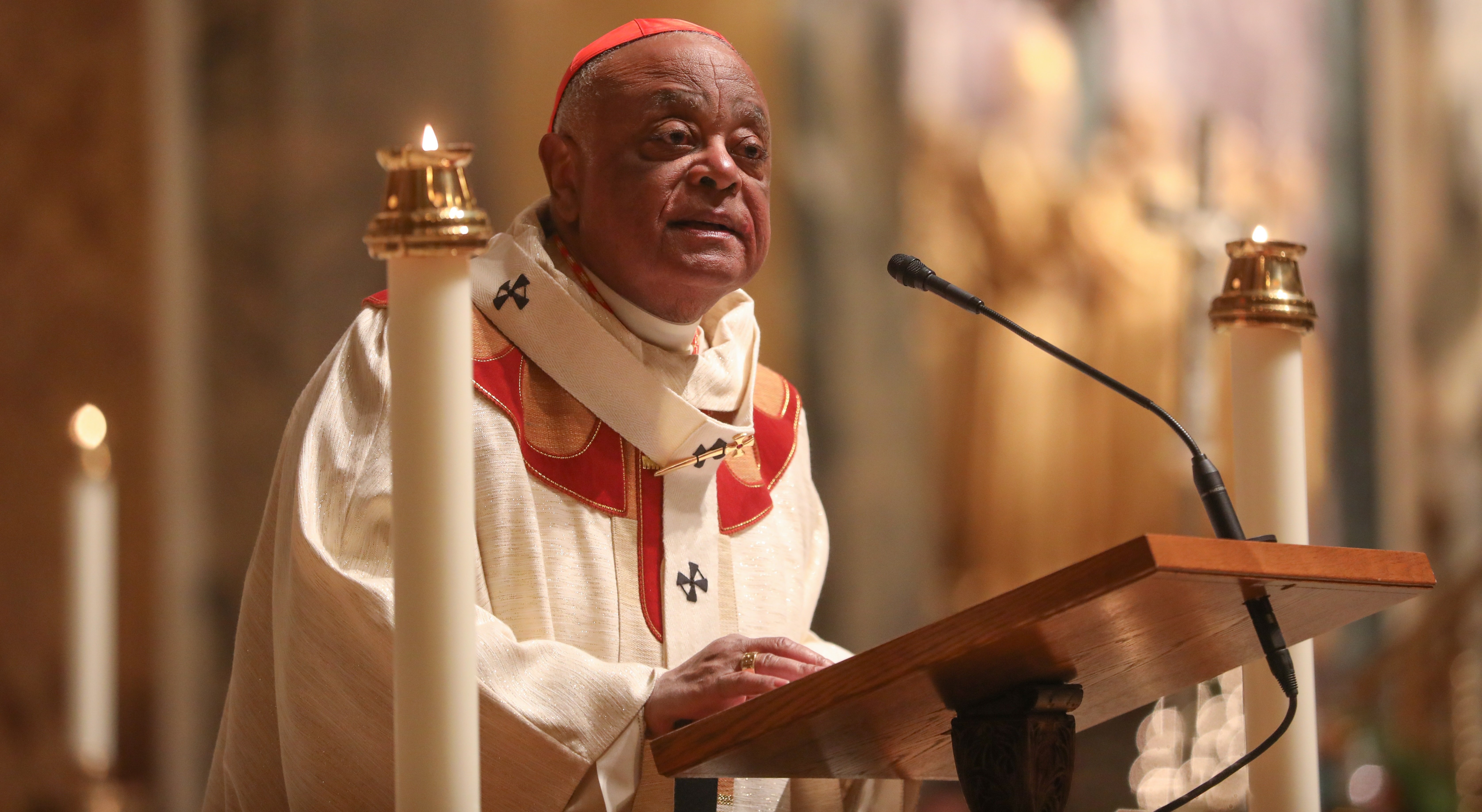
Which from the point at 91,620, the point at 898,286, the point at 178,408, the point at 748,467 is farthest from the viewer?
the point at 898,286

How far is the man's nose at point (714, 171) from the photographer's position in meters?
2.61

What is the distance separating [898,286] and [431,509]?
491 centimetres

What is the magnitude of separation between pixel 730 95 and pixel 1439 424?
5.71 meters

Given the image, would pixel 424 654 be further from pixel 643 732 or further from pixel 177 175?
pixel 177 175

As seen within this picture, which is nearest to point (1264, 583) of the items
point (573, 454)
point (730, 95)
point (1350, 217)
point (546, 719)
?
point (546, 719)

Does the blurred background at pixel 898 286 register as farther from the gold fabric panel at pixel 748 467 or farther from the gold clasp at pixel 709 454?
the gold fabric panel at pixel 748 467

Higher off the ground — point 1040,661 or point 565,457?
point 565,457

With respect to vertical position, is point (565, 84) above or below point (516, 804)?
above

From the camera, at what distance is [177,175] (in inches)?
177

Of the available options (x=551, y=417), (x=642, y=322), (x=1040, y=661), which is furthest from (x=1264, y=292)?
(x=551, y=417)

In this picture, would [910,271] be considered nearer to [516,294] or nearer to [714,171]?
[714,171]

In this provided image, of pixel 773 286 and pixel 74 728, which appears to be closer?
pixel 74 728

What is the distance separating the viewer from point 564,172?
8.98 ft

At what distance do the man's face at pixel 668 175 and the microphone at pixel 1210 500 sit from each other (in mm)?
592
